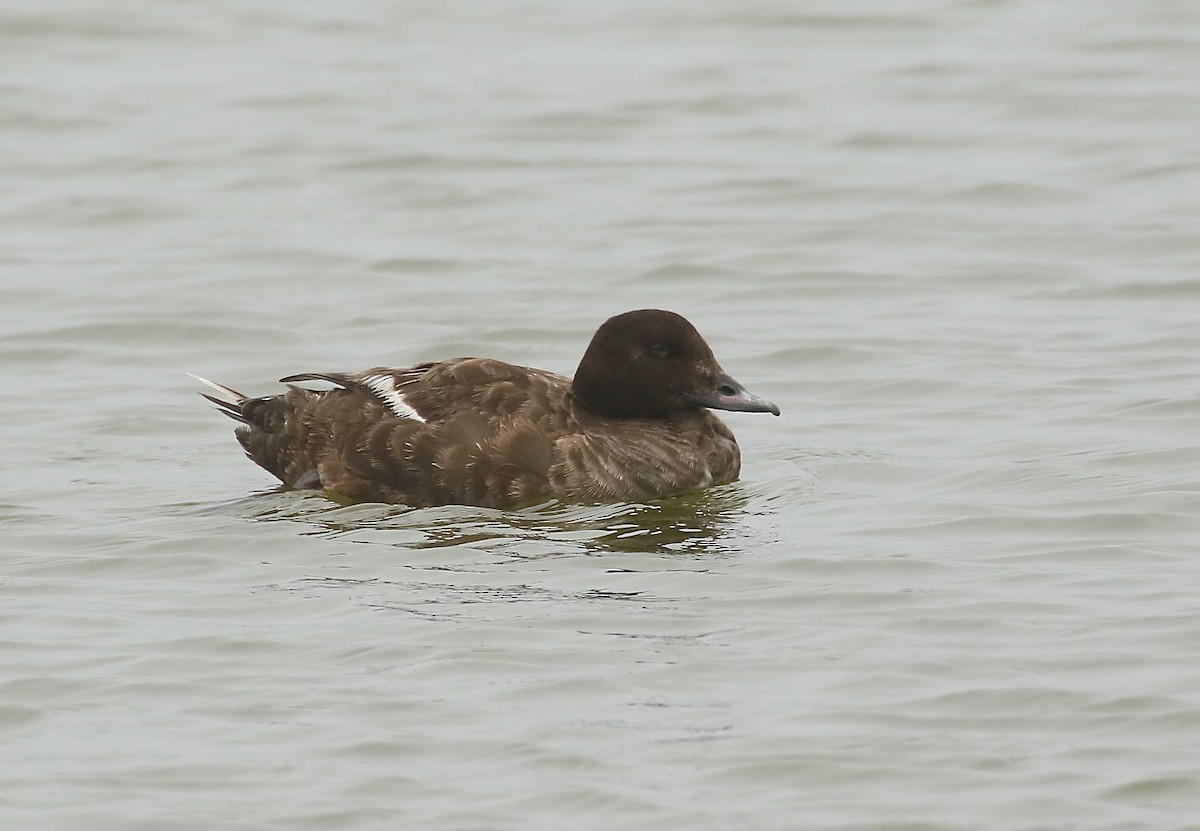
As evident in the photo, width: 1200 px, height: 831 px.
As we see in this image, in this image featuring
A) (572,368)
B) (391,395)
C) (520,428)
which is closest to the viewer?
(520,428)

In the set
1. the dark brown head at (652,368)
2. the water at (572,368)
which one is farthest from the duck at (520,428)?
the water at (572,368)

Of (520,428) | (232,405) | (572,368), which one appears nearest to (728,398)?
(520,428)

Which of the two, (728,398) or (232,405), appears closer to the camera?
(728,398)

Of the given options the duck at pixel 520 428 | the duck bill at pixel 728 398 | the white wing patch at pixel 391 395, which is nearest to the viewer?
the duck at pixel 520 428

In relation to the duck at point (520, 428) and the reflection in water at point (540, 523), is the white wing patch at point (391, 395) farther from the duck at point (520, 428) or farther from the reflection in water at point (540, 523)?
the reflection in water at point (540, 523)

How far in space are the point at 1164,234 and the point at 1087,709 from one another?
9.12 metres

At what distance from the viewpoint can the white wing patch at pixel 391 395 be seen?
414 inches

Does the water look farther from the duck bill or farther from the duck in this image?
the duck bill

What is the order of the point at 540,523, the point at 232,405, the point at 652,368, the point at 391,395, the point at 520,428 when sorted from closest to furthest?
the point at 540,523, the point at 520,428, the point at 391,395, the point at 652,368, the point at 232,405

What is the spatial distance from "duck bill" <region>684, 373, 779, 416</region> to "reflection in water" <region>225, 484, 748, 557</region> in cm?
41

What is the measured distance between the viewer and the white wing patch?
10523 millimetres

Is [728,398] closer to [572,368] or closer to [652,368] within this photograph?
[652,368]

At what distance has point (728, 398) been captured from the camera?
10.7 metres

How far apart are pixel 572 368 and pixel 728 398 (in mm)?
2791
